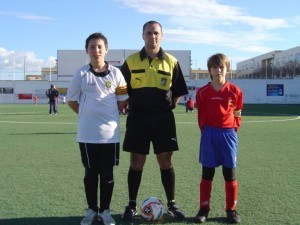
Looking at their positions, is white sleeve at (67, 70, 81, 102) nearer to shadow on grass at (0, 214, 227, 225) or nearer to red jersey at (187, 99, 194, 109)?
shadow on grass at (0, 214, 227, 225)

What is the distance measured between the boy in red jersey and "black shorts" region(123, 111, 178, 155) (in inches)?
15.0

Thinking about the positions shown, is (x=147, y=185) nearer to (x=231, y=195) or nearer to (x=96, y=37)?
(x=231, y=195)

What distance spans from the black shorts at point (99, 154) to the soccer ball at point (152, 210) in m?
0.58

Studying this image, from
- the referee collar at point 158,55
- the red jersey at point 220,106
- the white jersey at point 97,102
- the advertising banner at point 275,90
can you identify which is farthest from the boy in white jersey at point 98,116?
the advertising banner at point 275,90

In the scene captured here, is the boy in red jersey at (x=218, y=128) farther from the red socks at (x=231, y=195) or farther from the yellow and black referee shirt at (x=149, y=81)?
the yellow and black referee shirt at (x=149, y=81)

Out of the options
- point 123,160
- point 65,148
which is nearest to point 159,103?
point 123,160

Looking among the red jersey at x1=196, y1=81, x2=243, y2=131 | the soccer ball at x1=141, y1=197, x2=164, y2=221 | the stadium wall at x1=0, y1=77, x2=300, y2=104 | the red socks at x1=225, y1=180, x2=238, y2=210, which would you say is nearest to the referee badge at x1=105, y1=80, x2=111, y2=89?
the red jersey at x1=196, y1=81, x2=243, y2=131

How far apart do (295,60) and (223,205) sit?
72364 mm

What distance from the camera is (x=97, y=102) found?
4395 mm

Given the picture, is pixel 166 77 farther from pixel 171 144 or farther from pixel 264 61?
pixel 264 61

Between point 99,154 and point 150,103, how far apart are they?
790mm

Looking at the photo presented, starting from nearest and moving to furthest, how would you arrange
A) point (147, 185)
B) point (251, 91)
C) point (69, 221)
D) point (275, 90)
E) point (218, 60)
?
1. point (69, 221)
2. point (218, 60)
3. point (147, 185)
4. point (275, 90)
5. point (251, 91)

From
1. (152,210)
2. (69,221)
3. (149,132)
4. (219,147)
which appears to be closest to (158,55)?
(149,132)

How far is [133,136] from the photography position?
4.71m
